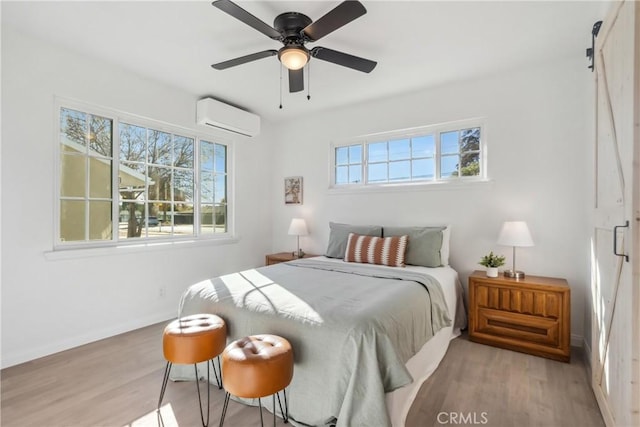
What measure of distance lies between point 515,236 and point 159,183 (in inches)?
143

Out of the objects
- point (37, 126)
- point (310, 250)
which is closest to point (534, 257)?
point (310, 250)

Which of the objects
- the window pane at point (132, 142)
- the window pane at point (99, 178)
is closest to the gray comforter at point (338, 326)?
the window pane at point (99, 178)

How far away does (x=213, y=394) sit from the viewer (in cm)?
201

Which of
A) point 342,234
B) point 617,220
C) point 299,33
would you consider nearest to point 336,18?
point 299,33

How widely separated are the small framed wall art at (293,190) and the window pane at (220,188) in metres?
0.90

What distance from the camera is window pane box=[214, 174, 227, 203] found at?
407cm

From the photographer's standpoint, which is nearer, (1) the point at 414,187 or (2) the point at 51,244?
(2) the point at 51,244

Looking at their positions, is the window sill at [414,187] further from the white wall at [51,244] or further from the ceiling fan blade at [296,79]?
the white wall at [51,244]

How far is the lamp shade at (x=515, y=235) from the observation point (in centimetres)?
270

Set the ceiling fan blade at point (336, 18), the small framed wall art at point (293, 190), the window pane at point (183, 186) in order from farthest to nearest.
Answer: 1. the small framed wall art at point (293, 190)
2. the window pane at point (183, 186)
3. the ceiling fan blade at point (336, 18)

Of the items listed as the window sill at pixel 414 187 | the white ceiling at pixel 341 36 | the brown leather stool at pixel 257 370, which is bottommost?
the brown leather stool at pixel 257 370

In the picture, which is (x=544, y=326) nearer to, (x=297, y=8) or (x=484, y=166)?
(x=484, y=166)

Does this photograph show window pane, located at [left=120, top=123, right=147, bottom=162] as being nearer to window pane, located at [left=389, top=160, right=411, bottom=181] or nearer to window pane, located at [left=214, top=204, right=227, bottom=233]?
window pane, located at [left=214, top=204, right=227, bottom=233]

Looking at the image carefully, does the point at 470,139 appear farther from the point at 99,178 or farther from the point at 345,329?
the point at 99,178
